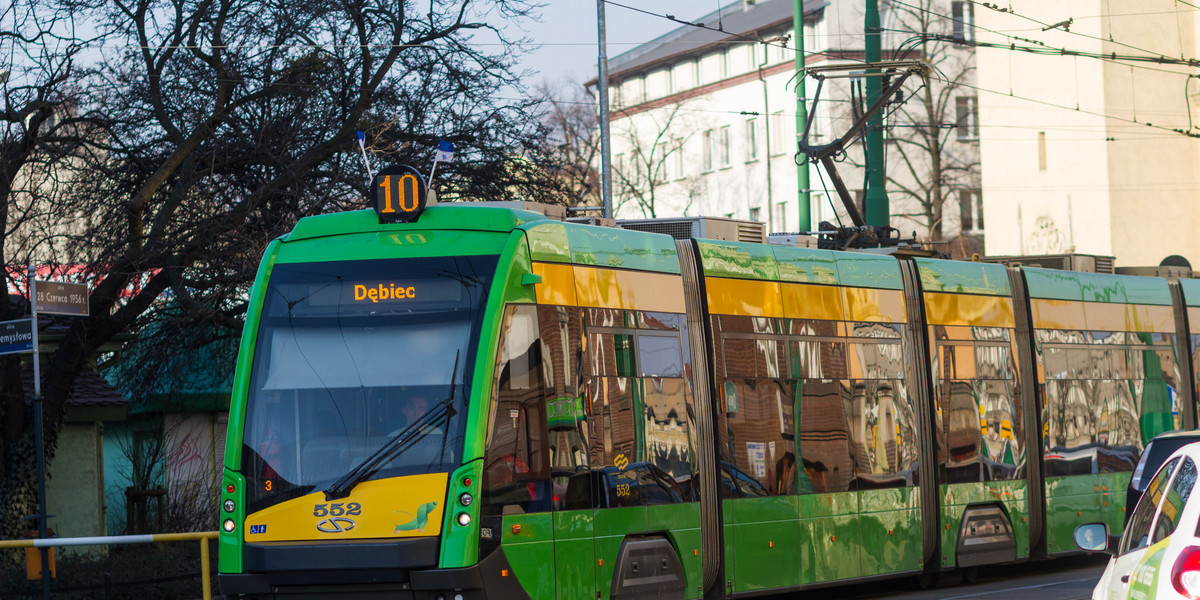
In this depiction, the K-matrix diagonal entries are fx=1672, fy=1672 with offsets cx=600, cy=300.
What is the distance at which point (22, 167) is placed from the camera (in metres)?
18.8

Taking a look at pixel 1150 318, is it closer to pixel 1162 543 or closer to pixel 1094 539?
pixel 1094 539

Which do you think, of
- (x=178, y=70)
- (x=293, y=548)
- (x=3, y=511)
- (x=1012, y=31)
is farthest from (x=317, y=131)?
(x=1012, y=31)

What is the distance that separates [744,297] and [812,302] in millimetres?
1017

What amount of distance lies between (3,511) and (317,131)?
559 cm

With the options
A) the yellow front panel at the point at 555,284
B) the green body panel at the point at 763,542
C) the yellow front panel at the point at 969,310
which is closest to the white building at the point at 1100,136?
the yellow front panel at the point at 969,310

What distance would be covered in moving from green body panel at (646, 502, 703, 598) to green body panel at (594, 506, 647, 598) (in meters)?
0.28

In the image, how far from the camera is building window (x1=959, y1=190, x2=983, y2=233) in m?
62.7

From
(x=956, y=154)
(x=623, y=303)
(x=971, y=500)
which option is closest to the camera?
(x=623, y=303)

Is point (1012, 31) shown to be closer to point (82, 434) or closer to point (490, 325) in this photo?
point (82, 434)

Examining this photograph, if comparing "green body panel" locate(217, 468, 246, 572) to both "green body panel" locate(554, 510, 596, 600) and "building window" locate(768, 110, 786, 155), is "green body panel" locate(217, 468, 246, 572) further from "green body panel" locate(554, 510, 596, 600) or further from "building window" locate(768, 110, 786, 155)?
"building window" locate(768, 110, 786, 155)

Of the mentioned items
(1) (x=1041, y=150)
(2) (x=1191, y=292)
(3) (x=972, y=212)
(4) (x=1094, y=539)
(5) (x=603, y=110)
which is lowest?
(4) (x=1094, y=539)

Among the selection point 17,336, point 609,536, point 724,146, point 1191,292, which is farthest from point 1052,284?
point 724,146

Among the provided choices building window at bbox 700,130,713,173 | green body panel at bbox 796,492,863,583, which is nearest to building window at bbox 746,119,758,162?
building window at bbox 700,130,713,173

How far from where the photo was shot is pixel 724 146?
2603 inches
